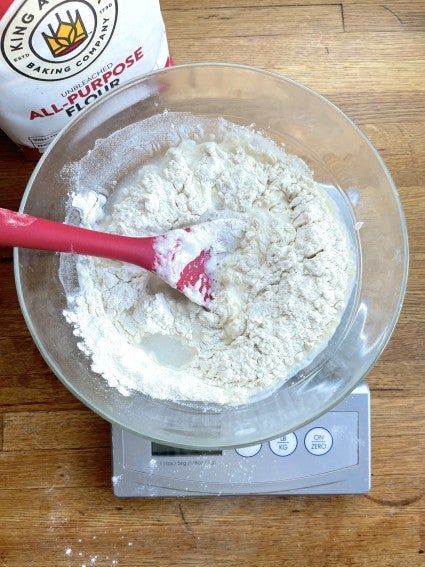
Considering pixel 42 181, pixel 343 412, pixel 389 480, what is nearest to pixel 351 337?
pixel 343 412

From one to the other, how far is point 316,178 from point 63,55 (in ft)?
1.14

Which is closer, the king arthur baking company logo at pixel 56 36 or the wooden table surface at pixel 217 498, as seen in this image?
the king arthur baking company logo at pixel 56 36

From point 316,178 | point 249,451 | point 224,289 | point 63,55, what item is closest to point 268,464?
point 249,451

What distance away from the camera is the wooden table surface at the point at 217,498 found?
3.03 ft

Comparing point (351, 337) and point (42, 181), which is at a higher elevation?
point (42, 181)

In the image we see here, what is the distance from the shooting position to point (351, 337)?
0.86m

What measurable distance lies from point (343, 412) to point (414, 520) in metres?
0.17

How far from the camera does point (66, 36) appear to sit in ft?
2.44

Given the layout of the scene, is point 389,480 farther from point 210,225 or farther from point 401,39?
point 401,39

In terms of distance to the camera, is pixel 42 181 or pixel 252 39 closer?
pixel 42 181

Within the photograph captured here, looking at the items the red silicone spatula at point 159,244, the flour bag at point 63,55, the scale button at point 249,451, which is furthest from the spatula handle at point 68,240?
the scale button at point 249,451

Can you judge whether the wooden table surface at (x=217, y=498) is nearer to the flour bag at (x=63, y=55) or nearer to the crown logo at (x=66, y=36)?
the flour bag at (x=63, y=55)

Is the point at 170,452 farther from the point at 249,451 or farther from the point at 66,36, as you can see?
the point at 66,36

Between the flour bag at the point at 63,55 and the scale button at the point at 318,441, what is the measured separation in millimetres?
505
